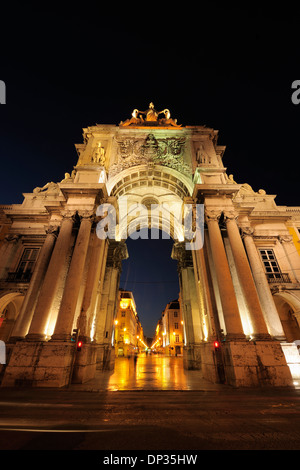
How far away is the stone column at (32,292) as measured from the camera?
38.9ft

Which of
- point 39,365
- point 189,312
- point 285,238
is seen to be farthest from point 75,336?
point 285,238

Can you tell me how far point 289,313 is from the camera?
54.7ft

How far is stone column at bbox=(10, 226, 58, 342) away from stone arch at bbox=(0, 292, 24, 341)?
3385 millimetres

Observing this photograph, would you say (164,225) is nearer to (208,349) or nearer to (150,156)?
(150,156)

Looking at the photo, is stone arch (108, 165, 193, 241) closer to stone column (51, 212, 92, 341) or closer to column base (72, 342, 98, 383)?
stone column (51, 212, 92, 341)

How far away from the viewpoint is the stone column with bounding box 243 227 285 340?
40.1 ft

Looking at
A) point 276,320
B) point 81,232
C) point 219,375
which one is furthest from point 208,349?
point 81,232

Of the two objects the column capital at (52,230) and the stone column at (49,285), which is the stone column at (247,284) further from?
the column capital at (52,230)

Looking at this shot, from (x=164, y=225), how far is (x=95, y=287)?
1411 cm

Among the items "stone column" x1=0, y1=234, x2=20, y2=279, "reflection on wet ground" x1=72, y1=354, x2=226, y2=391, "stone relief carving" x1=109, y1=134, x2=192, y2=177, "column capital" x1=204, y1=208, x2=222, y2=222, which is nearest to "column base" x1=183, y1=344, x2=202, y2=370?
"reflection on wet ground" x1=72, y1=354, x2=226, y2=391

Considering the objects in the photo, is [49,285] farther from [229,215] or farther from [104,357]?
[229,215]

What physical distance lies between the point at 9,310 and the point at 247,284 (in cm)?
1944

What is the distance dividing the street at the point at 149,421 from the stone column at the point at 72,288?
250 cm

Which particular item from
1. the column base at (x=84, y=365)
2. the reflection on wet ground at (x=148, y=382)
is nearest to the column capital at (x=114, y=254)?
the reflection on wet ground at (x=148, y=382)
